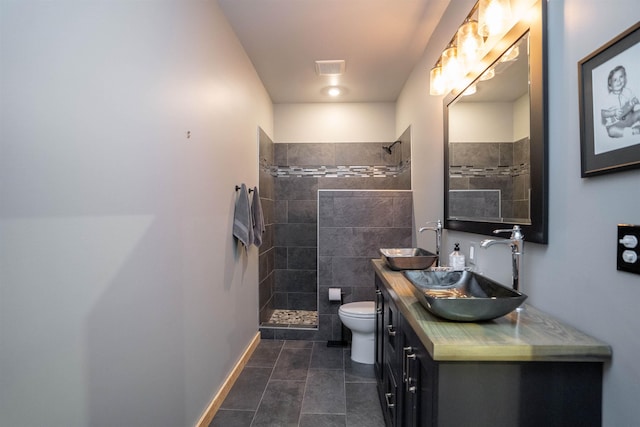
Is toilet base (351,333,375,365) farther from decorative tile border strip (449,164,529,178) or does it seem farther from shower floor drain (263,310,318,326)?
decorative tile border strip (449,164,529,178)

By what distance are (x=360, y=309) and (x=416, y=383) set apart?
1514mm

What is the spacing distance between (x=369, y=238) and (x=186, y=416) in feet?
6.69

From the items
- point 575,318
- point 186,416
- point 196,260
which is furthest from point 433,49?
point 186,416

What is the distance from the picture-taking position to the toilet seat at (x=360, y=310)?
2.53 m

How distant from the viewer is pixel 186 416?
1.62 metres

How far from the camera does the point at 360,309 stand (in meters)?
2.63

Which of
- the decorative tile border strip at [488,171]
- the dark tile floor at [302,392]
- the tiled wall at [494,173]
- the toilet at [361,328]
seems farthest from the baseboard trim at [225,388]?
the decorative tile border strip at [488,171]

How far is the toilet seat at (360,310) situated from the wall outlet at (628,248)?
1.85 m

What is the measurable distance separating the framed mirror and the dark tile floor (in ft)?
4.50

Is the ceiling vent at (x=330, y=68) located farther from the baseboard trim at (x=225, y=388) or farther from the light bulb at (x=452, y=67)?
the baseboard trim at (x=225, y=388)

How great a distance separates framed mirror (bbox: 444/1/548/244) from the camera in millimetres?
1168

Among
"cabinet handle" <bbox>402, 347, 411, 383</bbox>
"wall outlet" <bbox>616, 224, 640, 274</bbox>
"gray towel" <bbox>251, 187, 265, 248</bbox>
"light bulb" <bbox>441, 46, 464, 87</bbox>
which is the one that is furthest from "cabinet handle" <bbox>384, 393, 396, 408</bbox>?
"light bulb" <bbox>441, 46, 464, 87</bbox>

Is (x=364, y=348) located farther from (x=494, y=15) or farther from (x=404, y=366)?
(x=494, y=15)

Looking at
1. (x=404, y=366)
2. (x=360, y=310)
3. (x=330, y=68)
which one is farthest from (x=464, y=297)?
(x=330, y=68)
